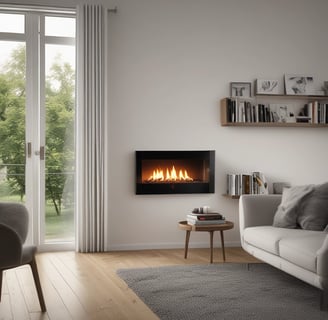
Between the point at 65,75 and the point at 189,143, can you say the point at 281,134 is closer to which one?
the point at 189,143

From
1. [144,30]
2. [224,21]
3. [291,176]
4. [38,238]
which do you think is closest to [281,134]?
[291,176]

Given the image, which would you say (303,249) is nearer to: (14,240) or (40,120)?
(14,240)

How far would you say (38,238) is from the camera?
6340mm

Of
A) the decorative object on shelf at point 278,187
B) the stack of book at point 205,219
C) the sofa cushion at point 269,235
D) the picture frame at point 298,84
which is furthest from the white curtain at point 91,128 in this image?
the picture frame at point 298,84

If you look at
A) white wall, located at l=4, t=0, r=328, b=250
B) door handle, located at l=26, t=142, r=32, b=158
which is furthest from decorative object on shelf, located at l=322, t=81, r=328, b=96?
door handle, located at l=26, t=142, r=32, b=158

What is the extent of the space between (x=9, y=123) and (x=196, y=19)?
7.91 feet

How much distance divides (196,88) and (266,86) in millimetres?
838

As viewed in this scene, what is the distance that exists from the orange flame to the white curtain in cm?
62

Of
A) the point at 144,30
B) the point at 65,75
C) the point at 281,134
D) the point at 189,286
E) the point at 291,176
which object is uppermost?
the point at 144,30

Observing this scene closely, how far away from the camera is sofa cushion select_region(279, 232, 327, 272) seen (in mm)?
3885

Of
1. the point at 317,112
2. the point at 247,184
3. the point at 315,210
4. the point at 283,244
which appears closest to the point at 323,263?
the point at 283,244

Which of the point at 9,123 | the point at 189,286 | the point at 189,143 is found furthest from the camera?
the point at 189,143

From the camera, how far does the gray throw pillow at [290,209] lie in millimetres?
4895

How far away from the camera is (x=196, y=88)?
670cm
